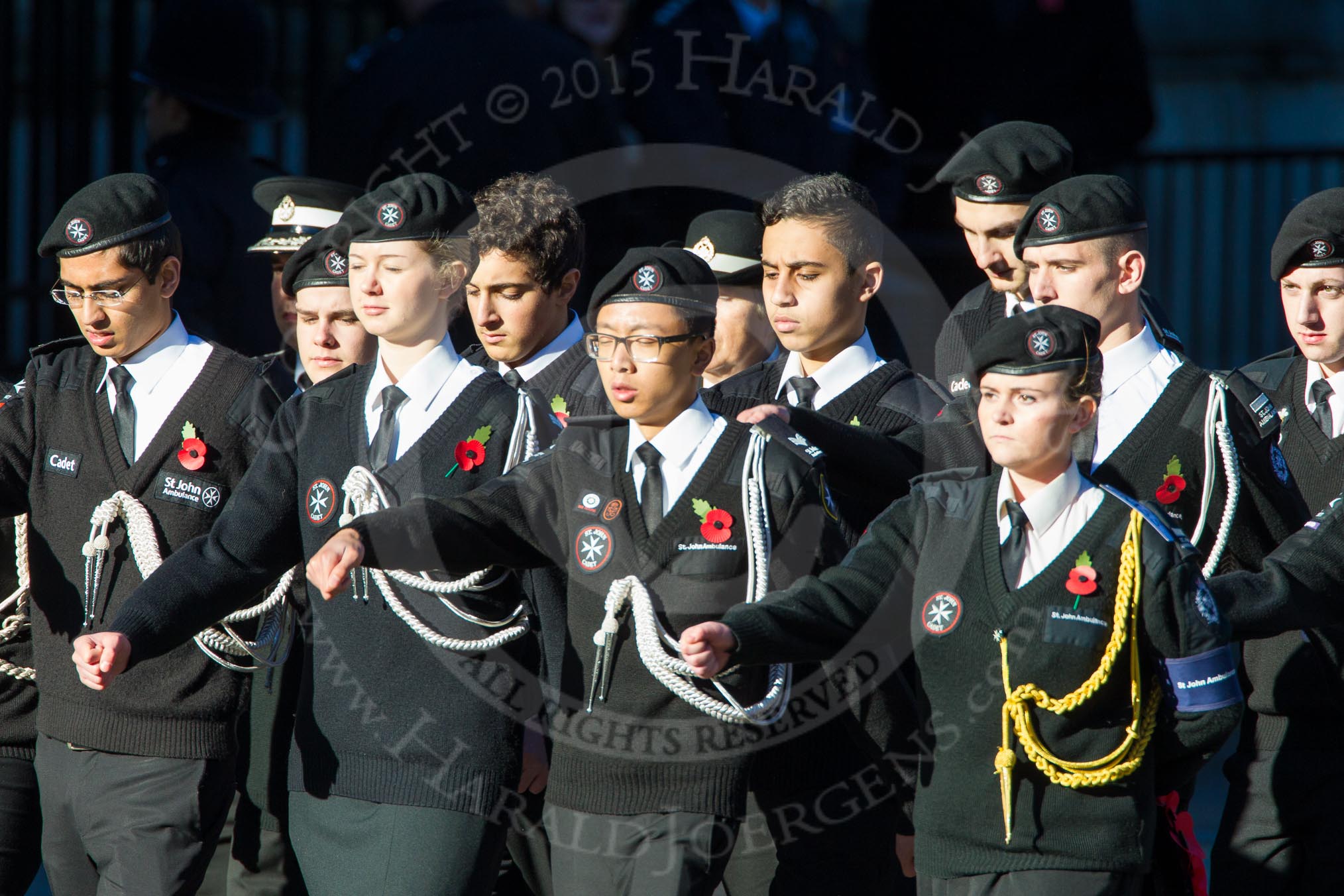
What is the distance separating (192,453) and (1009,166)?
220 centimetres

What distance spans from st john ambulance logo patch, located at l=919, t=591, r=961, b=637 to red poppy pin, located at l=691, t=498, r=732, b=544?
0.44m

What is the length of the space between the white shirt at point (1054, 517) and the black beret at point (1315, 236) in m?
1.42

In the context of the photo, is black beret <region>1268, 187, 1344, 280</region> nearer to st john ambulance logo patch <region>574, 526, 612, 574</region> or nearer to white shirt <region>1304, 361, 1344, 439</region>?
white shirt <region>1304, 361, 1344, 439</region>

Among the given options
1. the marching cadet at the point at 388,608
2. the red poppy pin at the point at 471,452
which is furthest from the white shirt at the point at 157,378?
the red poppy pin at the point at 471,452

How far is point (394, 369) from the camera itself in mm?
4340

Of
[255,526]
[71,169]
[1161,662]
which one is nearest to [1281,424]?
[1161,662]

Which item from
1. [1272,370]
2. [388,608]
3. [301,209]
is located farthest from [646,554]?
[301,209]

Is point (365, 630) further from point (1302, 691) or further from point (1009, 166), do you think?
point (1302, 691)

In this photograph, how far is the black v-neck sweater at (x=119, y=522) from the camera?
4.53m

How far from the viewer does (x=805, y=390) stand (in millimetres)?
4844

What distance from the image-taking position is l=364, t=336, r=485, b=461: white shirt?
14.0ft

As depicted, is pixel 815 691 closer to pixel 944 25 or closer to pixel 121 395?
pixel 121 395

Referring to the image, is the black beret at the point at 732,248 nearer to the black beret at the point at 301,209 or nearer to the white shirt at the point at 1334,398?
the black beret at the point at 301,209

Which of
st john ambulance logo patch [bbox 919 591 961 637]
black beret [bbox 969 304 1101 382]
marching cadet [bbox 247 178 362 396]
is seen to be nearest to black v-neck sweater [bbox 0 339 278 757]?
marching cadet [bbox 247 178 362 396]
